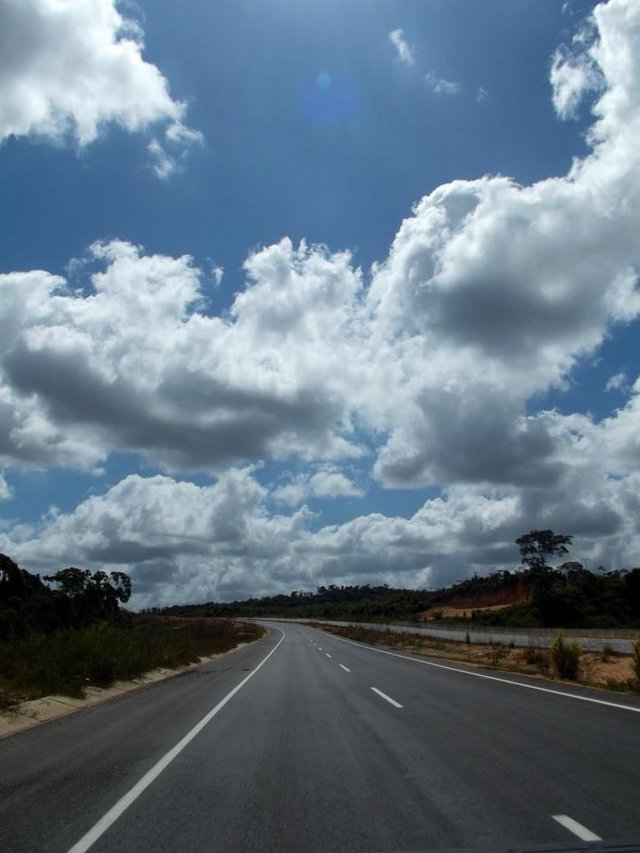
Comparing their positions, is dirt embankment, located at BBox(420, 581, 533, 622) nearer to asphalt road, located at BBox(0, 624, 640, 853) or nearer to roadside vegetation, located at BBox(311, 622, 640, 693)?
roadside vegetation, located at BBox(311, 622, 640, 693)

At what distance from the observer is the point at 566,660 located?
20500 millimetres

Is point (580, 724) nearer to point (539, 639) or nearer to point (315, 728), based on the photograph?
point (315, 728)

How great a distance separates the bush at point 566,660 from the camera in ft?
66.5

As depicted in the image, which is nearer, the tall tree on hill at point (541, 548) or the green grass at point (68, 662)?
the green grass at point (68, 662)

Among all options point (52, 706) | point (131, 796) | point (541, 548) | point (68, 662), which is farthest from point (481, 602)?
point (131, 796)

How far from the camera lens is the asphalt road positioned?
18.3ft

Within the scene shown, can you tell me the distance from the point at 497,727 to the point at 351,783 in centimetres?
420

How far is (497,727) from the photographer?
10.6 meters

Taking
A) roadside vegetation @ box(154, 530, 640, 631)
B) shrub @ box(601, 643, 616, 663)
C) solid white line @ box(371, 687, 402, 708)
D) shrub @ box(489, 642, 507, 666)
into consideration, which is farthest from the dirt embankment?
solid white line @ box(371, 687, 402, 708)

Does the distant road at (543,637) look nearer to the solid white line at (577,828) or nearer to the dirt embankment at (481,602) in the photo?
the solid white line at (577,828)

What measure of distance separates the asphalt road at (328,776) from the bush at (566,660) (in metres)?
6.02

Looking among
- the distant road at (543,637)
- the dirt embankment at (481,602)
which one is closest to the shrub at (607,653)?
the distant road at (543,637)

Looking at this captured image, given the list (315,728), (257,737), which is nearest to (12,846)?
(257,737)

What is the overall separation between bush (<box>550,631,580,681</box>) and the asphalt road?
602 centimetres
